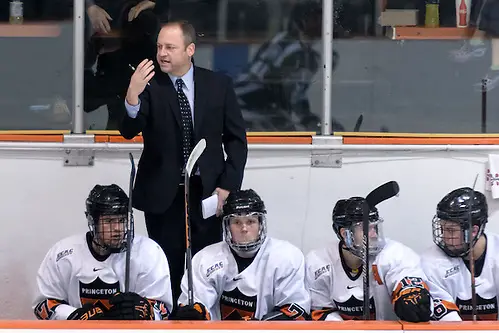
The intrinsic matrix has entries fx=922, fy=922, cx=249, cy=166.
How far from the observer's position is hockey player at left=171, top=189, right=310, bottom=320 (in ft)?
12.1

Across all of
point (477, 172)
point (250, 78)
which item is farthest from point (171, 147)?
point (477, 172)

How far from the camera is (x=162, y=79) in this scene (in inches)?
153

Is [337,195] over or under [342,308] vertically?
over

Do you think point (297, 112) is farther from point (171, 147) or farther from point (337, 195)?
point (171, 147)

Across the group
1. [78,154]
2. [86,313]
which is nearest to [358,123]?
[78,154]

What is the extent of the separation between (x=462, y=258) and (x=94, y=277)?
4.94 ft

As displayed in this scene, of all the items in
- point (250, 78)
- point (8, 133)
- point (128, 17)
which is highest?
point (128, 17)

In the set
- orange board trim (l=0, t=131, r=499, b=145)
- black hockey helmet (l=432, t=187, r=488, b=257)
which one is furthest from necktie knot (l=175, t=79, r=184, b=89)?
black hockey helmet (l=432, t=187, r=488, b=257)

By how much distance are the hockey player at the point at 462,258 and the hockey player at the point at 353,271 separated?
0.10 meters

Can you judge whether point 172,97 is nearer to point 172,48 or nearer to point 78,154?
point 172,48

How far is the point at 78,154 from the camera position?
168 inches

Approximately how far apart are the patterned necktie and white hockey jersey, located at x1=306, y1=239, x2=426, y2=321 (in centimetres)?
70

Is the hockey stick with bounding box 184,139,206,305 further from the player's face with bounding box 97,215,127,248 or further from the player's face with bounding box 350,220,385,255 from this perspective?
the player's face with bounding box 350,220,385,255

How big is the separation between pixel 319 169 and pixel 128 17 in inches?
44.8
